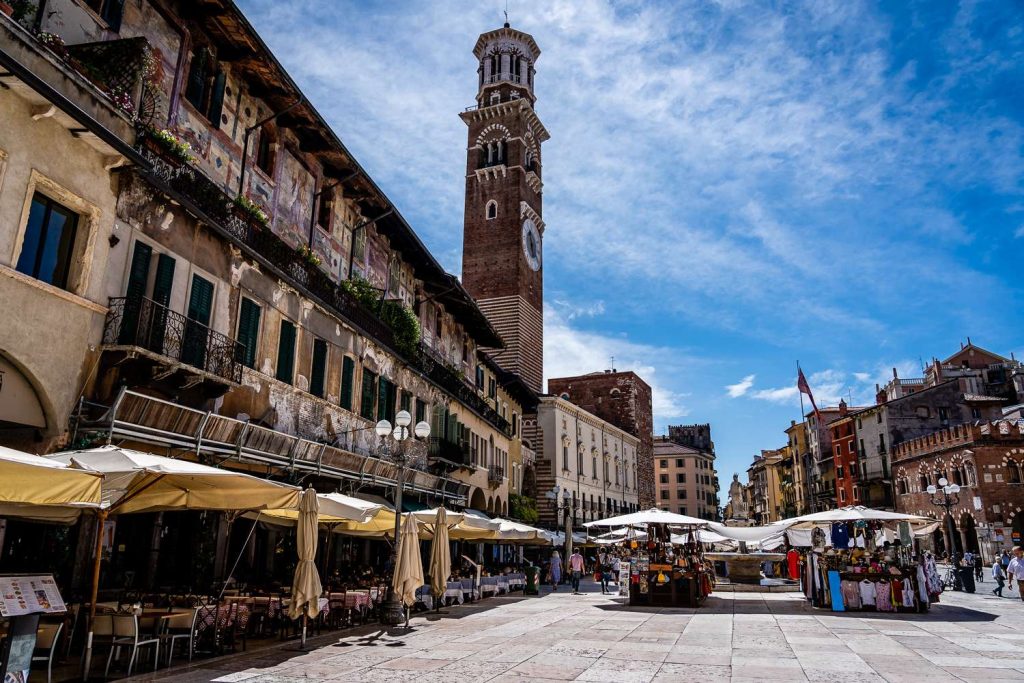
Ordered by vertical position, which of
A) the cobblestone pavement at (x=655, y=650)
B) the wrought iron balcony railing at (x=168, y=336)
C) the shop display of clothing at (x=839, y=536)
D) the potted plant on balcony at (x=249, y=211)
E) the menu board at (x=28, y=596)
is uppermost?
the potted plant on balcony at (x=249, y=211)

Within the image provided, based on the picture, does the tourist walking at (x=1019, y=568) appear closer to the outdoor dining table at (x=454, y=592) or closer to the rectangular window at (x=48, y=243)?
the outdoor dining table at (x=454, y=592)

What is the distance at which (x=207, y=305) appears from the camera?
1388cm

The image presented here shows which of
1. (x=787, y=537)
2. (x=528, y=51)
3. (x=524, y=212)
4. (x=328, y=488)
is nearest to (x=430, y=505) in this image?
(x=328, y=488)

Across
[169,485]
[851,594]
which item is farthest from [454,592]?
[169,485]

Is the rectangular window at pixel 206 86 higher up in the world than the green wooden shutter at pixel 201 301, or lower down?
higher up

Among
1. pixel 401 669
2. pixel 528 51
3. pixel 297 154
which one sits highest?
pixel 528 51

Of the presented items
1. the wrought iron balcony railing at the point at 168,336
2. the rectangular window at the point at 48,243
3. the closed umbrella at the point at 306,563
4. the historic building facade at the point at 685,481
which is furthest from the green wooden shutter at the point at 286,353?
the historic building facade at the point at 685,481

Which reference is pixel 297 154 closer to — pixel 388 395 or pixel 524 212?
pixel 388 395

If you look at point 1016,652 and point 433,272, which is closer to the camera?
point 1016,652

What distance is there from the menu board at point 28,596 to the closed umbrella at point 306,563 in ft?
12.0

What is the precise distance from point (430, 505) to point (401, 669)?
16803mm

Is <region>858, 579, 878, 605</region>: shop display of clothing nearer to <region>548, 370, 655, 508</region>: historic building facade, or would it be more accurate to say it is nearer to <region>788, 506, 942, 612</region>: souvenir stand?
<region>788, 506, 942, 612</region>: souvenir stand

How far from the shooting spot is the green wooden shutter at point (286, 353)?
54.3 ft

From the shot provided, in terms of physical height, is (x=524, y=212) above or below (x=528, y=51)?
below
